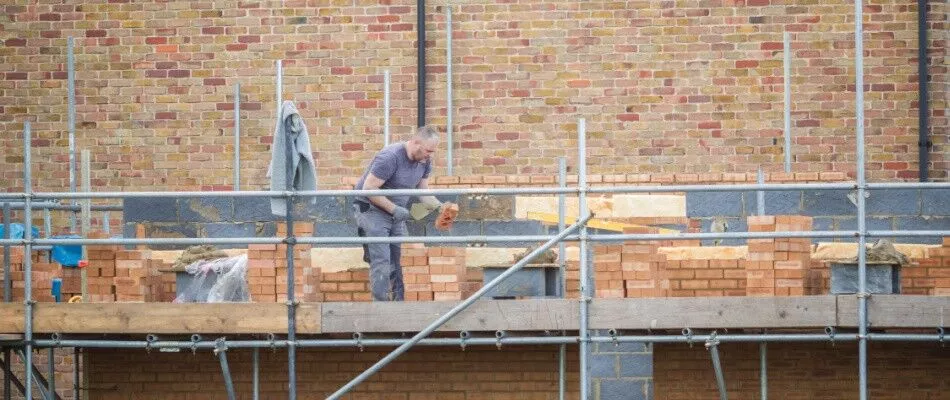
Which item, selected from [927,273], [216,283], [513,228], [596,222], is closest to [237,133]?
[513,228]

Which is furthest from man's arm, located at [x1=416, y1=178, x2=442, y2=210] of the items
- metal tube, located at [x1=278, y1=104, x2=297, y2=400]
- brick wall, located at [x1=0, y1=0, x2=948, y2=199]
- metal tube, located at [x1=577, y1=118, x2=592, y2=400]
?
brick wall, located at [x1=0, y1=0, x2=948, y2=199]

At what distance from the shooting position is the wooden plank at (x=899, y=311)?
A: 365 inches

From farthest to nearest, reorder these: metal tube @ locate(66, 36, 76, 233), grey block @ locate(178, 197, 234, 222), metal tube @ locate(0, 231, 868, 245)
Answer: metal tube @ locate(66, 36, 76, 233), grey block @ locate(178, 197, 234, 222), metal tube @ locate(0, 231, 868, 245)

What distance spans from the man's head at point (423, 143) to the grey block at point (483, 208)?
130 centimetres

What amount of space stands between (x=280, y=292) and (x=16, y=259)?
245 cm

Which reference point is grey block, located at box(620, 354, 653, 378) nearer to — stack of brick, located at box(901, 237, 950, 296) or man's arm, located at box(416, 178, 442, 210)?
man's arm, located at box(416, 178, 442, 210)

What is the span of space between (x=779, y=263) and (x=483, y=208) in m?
2.49

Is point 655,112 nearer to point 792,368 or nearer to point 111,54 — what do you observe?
point 792,368

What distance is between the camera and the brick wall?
43.4 feet

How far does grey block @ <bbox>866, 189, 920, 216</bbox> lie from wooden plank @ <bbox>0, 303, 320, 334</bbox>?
4343mm

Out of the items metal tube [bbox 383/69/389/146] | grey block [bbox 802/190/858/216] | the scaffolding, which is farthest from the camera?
metal tube [bbox 383/69/389/146]

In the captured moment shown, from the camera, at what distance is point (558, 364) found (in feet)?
35.7

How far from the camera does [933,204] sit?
35.6 ft

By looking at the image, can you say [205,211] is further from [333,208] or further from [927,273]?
[927,273]
